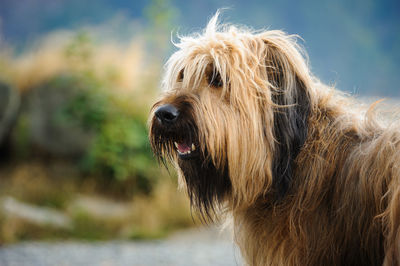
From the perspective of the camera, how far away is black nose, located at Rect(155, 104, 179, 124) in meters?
2.37

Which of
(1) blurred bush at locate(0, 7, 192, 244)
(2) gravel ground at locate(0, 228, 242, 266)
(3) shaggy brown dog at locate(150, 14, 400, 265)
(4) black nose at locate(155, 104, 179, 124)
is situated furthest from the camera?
(1) blurred bush at locate(0, 7, 192, 244)

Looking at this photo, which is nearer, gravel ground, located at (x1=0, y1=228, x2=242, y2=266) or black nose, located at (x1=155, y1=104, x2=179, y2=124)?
black nose, located at (x1=155, y1=104, x2=179, y2=124)

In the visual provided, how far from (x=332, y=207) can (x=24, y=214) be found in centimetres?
570

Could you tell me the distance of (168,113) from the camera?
2373mm

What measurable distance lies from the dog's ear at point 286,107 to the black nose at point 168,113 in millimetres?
556

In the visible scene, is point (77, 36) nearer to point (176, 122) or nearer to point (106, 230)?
point (106, 230)

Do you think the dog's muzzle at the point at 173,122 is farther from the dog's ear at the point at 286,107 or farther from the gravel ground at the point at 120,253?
the gravel ground at the point at 120,253

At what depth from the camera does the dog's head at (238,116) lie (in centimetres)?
238

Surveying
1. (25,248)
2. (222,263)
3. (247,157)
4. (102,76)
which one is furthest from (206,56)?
(102,76)

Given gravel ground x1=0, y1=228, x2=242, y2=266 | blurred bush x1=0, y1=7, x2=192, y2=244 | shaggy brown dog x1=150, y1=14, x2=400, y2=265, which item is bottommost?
shaggy brown dog x1=150, y1=14, x2=400, y2=265

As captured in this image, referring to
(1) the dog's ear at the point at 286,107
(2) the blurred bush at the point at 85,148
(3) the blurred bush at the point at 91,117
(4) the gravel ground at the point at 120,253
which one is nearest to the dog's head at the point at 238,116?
(1) the dog's ear at the point at 286,107

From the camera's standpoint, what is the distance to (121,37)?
10.2 metres

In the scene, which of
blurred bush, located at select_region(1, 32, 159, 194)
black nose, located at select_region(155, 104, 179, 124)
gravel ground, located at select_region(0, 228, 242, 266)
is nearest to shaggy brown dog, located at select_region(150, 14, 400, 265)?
black nose, located at select_region(155, 104, 179, 124)

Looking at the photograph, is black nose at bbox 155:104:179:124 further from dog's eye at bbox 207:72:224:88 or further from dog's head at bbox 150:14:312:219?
dog's eye at bbox 207:72:224:88
